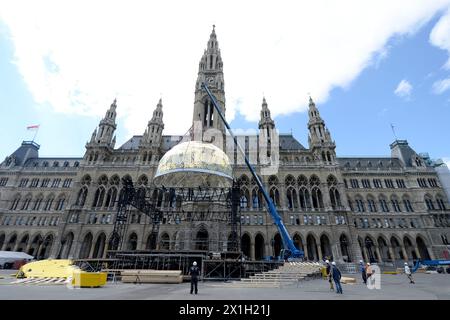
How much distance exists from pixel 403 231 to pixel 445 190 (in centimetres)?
1309

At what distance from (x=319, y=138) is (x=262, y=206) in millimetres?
19020

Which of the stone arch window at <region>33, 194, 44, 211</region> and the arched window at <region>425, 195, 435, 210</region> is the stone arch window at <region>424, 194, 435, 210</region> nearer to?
the arched window at <region>425, 195, 435, 210</region>

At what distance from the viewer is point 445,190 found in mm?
44938

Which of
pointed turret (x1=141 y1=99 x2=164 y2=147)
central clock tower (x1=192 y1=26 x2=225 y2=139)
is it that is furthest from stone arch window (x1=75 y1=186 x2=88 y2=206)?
central clock tower (x1=192 y1=26 x2=225 y2=139)

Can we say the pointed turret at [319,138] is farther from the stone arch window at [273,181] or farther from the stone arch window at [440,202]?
the stone arch window at [440,202]

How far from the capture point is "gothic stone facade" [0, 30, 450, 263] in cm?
3906

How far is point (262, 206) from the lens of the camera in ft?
136

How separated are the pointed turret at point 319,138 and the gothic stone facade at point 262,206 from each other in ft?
0.66

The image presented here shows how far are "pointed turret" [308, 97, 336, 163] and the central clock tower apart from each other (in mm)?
19114

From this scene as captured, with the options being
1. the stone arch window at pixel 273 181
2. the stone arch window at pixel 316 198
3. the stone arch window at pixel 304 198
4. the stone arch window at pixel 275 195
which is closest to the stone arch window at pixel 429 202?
the stone arch window at pixel 316 198

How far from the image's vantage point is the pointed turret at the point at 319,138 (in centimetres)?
4512

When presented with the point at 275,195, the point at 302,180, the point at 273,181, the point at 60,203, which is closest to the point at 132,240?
the point at 60,203
